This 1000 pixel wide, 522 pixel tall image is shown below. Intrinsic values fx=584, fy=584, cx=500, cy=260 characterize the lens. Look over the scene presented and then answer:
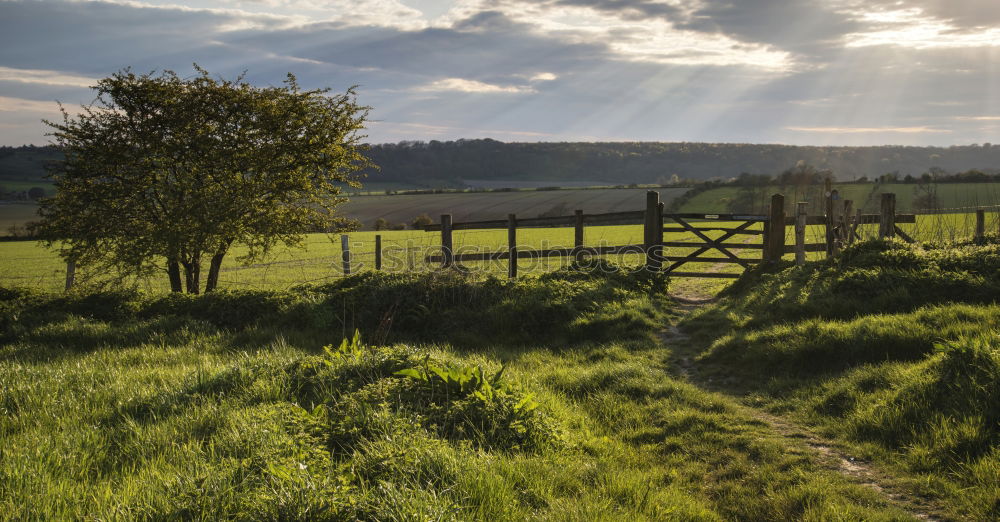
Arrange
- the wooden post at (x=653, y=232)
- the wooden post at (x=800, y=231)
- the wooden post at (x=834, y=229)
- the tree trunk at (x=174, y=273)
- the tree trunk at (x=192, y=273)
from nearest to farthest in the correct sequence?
the wooden post at (x=800, y=231)
the wooden post at (x=834, y=229)
the wooden post at (x=653, y=232)
the tree trunk at (x=192, y=273)
the tree trunk at (x=174, y=273)

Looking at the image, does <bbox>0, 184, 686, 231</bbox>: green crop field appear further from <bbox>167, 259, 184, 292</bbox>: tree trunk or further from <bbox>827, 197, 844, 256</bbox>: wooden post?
<bbox>827, 197, 844, 256</bbox>: wooden post

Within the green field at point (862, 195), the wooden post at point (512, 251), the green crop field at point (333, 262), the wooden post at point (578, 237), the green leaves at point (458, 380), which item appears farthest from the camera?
the green field at point (862, 195)

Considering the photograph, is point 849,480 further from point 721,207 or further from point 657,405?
point 721,207

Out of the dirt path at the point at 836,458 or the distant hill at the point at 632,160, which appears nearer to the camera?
the dirt path at the point at 836,458

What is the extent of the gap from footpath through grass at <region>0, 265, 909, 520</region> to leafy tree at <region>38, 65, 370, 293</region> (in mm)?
6059

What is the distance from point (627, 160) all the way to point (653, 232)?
15302 centimetres

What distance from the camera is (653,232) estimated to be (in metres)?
15.2

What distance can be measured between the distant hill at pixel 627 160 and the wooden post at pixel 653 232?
119 metres

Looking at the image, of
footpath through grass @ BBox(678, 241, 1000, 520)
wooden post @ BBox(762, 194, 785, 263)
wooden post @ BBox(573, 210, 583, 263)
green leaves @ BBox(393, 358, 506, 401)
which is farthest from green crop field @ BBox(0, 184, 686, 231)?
green leaves @ BBox(393, 358, 506, 401)

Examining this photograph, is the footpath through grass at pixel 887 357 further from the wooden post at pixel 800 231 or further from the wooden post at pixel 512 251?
the wooden post at pixel 512 251

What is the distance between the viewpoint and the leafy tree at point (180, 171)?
47.6ft

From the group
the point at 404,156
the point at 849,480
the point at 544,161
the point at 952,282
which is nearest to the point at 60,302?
the point at 849,480

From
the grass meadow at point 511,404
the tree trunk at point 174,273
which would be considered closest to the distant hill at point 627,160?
the tree trunk at point 174,273

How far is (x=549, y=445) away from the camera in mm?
4879
